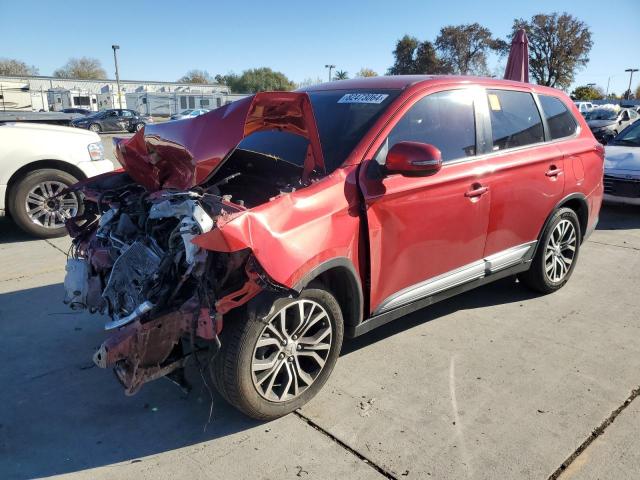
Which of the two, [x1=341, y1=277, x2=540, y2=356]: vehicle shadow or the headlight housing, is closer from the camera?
[x1=341, y1=277, x2=540, y2=356]: vehicle shadow

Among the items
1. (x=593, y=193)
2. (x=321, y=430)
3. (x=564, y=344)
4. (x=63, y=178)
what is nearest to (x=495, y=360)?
(x=564, y=344)

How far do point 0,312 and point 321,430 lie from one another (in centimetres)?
305

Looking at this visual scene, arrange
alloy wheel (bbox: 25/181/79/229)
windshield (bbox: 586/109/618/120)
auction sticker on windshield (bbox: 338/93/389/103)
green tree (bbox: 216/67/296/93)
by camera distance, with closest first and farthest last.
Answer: auction sticker on windshield (bbox: 338/93/389/103) < alloy wheel (bbox: 25/181/79/229) < windshield (bbox: 586/109/618/120) < green tree (bbox: 216/67/296/93)

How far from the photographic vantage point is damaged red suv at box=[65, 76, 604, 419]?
2406mm

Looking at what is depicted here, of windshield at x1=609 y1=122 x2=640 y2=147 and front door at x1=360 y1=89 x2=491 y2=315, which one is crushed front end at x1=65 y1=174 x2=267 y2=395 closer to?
front door at x1=360 y1=89 x2=491 y2=315

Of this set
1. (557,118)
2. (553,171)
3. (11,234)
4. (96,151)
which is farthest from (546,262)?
(11,234)

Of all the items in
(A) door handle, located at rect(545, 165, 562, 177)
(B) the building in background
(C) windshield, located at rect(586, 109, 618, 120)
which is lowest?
(A) door handle, located at rect(545, 165, 562, 177)

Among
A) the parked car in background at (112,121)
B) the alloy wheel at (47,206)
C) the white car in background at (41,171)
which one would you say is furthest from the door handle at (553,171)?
the parked car in background at (112,121)

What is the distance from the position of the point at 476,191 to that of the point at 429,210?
496 millimetres

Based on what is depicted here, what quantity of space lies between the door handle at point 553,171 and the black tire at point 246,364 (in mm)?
2397

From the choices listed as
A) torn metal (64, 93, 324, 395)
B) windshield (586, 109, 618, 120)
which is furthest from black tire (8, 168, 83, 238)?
windshield (586, 109, 618, 120)

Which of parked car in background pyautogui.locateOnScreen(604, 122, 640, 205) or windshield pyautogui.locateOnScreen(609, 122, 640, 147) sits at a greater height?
windshield pyautogui.locateOnScreen(609, 122, 640, 147)

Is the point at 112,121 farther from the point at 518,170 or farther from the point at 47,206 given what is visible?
the point at 518,170

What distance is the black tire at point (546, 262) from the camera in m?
4.34
